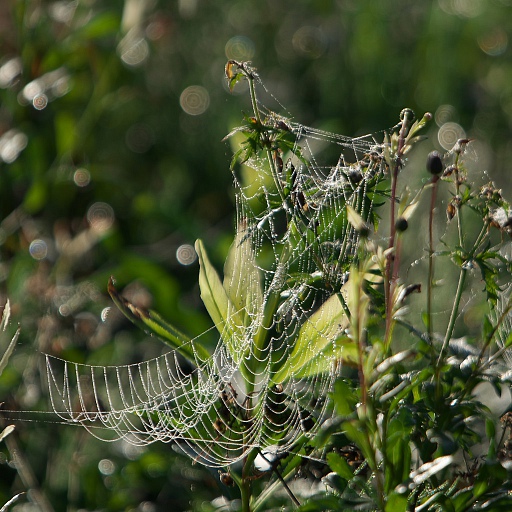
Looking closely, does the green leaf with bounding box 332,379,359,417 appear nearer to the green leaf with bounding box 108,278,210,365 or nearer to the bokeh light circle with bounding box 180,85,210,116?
the green leaf with bounding box 108,278,210,365

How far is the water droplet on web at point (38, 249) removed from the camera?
5.14ft

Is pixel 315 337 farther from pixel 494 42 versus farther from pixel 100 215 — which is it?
pixel 494 42

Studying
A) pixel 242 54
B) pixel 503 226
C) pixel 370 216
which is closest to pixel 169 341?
pixel 370 216

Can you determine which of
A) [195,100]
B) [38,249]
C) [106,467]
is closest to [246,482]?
[106,467]

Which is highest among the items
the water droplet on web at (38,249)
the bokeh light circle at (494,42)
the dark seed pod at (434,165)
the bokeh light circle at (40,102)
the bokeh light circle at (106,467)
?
the bokeh light circle at (40,102)

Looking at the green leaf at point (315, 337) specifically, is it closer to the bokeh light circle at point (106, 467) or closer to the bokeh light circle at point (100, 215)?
the bokeh light circle at point (106, 467)

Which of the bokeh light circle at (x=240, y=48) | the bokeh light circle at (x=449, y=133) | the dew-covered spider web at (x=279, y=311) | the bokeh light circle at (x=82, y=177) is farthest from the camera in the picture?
the bokeh light circle at (x=240, y=48)

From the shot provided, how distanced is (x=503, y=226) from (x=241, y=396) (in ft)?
1.22

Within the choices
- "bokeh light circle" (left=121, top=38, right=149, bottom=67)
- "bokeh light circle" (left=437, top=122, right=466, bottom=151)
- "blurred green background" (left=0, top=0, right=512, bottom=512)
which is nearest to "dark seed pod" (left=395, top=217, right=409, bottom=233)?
"blurred green background" (left=0, top=0, right=512, bottom=512)

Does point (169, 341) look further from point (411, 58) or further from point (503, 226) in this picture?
Result: point (411, 58)

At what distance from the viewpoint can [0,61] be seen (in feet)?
6.55

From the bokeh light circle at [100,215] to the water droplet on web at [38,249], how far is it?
17 cm

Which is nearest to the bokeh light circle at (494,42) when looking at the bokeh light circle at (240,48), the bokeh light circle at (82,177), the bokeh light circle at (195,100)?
the bokeh light circle at (240,48)

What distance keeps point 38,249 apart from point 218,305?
87 cm
